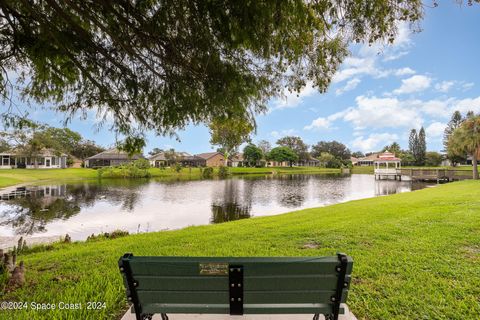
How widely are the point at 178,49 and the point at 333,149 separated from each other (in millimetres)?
100154

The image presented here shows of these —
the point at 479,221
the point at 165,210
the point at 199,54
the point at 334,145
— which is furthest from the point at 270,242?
the point at 334,145

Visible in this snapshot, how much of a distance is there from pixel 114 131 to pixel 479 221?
26.3ft

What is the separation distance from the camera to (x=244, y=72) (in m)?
3.52

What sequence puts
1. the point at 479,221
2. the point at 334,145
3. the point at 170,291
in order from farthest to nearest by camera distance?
the point at 334,145 < the point at 479,221 < the point at 170,291

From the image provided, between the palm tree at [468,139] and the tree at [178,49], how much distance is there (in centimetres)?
2823

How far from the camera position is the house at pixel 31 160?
152ft

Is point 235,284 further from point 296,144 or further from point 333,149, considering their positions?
point 333,149

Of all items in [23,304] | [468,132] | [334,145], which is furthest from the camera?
[334,145]

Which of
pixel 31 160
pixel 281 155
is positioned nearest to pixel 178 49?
pixel 31 160

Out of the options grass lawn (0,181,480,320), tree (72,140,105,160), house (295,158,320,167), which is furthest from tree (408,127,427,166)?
tree (72,140,105,160)

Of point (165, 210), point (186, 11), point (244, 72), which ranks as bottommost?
point (165, 210)

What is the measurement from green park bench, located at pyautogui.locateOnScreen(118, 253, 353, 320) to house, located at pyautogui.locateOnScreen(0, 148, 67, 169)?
54622 millimetres

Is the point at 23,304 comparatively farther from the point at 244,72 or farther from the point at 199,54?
the point at 244,72

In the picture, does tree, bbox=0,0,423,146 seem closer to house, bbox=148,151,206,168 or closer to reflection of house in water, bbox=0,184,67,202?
reflection of house in water, bbox=0,184,67,202
